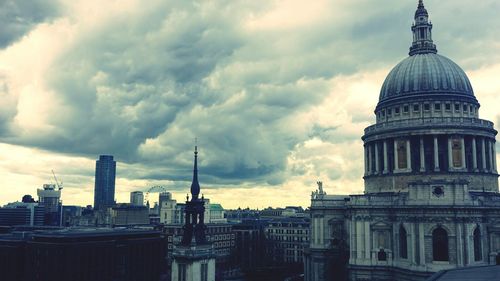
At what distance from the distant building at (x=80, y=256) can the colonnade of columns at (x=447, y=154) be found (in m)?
56.4

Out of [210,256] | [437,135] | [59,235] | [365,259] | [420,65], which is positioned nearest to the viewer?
[210,256]

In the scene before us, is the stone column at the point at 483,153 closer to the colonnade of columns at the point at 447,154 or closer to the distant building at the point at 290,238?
the colonnade of columns at the point at 447,154

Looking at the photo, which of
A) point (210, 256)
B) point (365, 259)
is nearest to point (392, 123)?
point (365, 259)

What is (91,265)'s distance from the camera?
98.3m

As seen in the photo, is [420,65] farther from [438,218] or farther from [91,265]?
[91,265]

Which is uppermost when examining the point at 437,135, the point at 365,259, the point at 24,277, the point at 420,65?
the point at 420,65

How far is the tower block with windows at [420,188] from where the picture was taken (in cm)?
6956

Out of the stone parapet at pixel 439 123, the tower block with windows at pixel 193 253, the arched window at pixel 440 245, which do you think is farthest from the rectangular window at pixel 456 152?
the tower block with windows at pixel 193 253

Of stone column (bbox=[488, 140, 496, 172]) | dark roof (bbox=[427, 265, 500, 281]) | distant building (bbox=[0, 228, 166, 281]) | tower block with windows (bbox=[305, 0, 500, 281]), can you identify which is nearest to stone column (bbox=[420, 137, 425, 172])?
tower block with windows (bbox=[305, 0, 500, 281])

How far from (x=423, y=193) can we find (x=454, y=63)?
114ft

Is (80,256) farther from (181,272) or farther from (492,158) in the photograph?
(492,158)

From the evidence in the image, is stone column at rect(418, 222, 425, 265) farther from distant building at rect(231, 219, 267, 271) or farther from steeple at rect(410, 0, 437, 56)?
distant building at rect(231, 219, 267, 271)

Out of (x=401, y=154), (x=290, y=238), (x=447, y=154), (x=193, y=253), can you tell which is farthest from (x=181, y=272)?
(x=290, y=238)

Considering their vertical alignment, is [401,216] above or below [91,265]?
above
